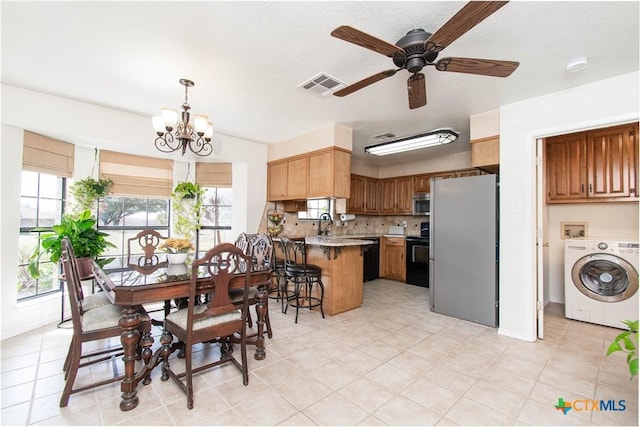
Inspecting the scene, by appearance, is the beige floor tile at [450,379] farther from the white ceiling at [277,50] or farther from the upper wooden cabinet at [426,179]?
the upper wooden cabinet at [426,179]

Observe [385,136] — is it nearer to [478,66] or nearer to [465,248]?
[465,248]

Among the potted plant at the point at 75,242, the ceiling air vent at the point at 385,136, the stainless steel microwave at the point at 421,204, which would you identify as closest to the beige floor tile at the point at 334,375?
the potted plant at the point at 75,242

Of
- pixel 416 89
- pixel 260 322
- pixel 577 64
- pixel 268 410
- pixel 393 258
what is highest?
pixel 577 64

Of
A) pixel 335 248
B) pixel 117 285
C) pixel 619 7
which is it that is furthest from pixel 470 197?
pixel 117 285

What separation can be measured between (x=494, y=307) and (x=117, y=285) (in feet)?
12.0

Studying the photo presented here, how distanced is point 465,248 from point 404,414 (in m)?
2.27

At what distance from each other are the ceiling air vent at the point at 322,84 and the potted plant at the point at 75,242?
2.83 m

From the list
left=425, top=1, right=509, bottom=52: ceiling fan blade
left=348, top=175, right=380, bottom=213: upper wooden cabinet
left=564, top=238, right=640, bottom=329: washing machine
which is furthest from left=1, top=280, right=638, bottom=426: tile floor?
left=348, top=175, right=380, bottom=213: upper wooden cabinet

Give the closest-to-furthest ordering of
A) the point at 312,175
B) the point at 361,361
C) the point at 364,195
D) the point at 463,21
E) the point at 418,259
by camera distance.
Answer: the point at 463,21 → the point at 361,361 → the point at 312,175 → the point at 418,259 → the point at 364,195

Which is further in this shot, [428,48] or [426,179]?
[426,179]

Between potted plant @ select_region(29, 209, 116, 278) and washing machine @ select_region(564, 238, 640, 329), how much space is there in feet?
18.8

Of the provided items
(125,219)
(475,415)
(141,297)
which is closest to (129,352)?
(141,297)

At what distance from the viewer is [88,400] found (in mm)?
1890

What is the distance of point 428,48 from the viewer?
5.67ft
